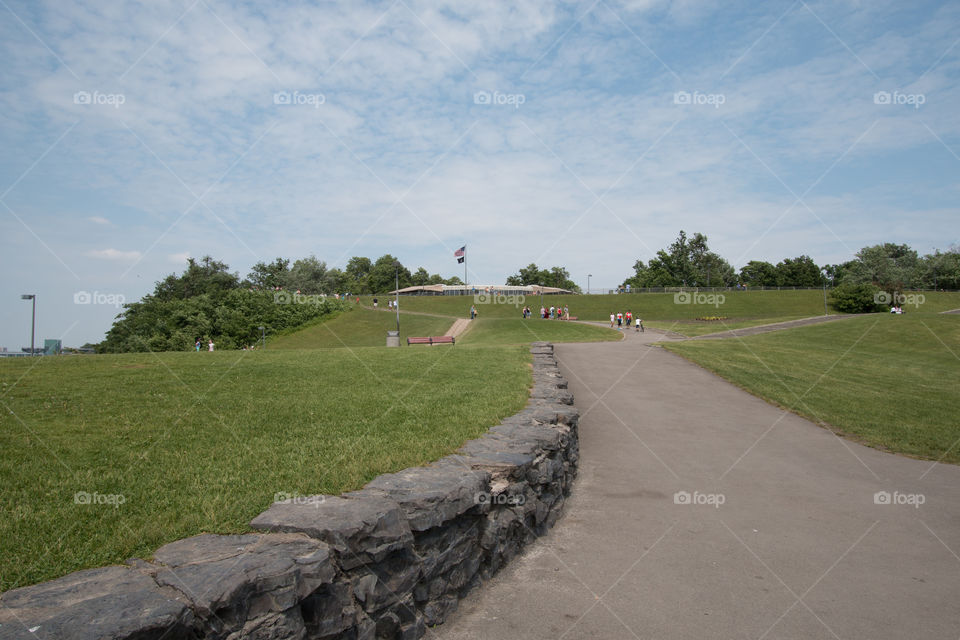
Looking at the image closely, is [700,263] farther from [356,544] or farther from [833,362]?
[356,544]

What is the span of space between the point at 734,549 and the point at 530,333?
108ft

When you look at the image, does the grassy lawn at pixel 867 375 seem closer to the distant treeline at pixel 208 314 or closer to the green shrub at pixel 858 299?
the green shrub at pixel 858 299

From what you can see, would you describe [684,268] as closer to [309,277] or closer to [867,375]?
[309,277]

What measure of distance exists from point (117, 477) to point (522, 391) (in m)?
8.53

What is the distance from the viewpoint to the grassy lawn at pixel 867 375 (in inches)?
573

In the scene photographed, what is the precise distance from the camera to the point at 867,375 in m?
23.6

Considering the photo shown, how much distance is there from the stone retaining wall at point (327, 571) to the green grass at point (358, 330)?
40.0 metres

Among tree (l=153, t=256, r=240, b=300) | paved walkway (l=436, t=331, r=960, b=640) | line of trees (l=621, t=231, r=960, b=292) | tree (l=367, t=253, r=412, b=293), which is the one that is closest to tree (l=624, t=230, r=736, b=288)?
line of trees (l=621, t=231, r=960, b=292)

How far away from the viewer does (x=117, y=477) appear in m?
5.38

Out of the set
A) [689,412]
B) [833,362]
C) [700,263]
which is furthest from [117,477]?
[700,263]

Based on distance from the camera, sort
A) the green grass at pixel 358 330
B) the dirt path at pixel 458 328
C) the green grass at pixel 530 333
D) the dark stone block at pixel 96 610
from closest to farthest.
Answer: the dark stone block at pixel 96 610 → the green grass at pixel 530 333 → the dirt path at pixel 458 328 → the green grass at pixel 358 330

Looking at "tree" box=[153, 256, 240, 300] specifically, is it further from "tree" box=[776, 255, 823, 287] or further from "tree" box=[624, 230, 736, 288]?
"tree" box=[776, 255, 823, 287]

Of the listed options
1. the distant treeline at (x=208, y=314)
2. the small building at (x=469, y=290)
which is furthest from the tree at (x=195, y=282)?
the small building at (x=469, y=290)

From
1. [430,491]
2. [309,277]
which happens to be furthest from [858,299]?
[309,277]
